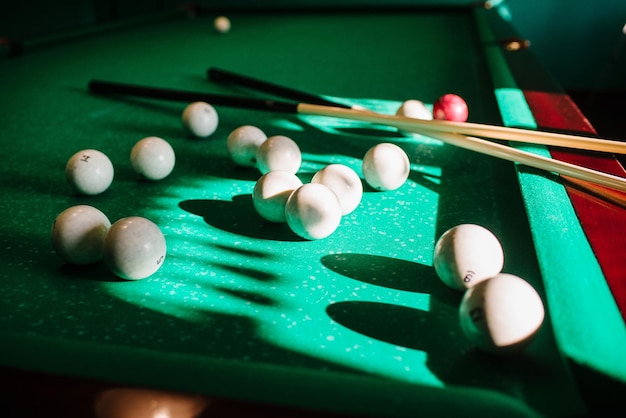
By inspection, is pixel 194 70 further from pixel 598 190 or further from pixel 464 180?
pixel 598 190

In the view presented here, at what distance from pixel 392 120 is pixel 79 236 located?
2.86 ft

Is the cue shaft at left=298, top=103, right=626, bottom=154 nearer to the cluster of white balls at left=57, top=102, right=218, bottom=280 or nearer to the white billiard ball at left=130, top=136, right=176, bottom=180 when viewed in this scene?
the white billiard ball at left=130, top=136, right=176, bottom=180

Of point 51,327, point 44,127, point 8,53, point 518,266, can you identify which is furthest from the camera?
point 8,53

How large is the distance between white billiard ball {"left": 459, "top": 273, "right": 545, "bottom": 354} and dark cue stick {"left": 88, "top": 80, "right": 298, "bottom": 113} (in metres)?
1.14

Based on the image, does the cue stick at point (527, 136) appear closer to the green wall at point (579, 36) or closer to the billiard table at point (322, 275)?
the billiard table at point (322, 275)

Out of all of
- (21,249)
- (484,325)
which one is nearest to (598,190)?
(484,325)

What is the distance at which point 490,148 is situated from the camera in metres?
1.25

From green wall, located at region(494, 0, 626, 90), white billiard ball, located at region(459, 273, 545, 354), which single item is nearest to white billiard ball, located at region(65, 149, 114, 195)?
white billiard ball, located at region(459, 273, 545, 354)

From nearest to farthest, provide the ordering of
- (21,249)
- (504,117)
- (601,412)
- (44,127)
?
(601,412)
(21,249)
(504,117)
(44,127)

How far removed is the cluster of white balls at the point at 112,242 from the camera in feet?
2.88

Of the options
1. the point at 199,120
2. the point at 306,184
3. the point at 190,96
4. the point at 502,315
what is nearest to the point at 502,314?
the point at 502,315

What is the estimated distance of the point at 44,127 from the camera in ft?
5.94

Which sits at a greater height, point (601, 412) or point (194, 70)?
point (194, 70)

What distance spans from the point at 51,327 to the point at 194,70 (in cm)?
198
